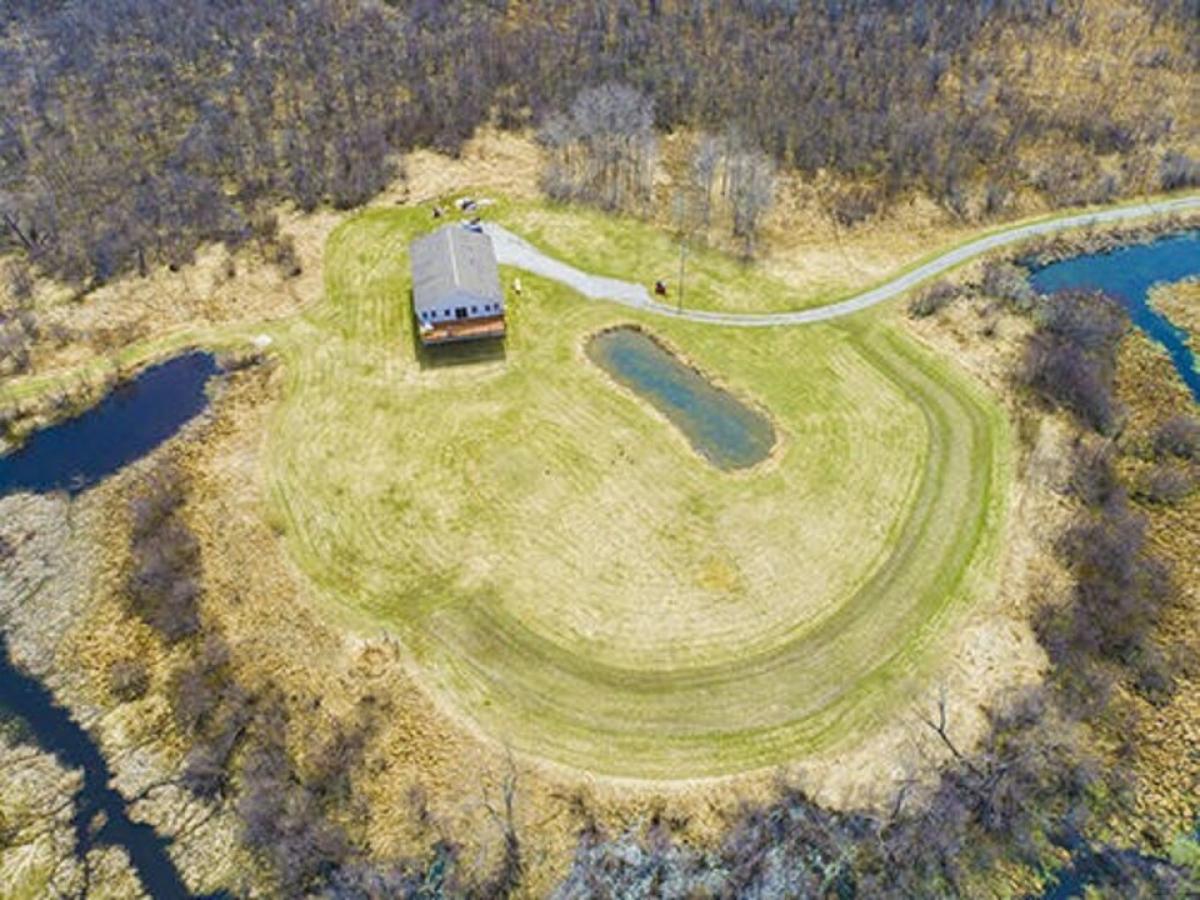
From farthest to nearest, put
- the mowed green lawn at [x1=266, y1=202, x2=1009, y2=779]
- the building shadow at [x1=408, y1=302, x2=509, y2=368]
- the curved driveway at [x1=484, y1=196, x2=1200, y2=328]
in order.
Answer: the curved driveway at [x1=484, y1=196, x2=1200, y2=328] → the building shadow at [x1=408, y1=302, x2=509, y2=368] → the mowed green lawn at [x1=266, y1=202, x2=1009, y2=779]

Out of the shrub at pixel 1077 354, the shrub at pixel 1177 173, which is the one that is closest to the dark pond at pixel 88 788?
the shrub at pixel 1077 354

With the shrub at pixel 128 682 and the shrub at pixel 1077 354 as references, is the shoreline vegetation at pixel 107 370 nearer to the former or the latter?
the shrub at pixel 1077 354

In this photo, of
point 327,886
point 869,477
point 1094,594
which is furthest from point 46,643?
point 1094,594

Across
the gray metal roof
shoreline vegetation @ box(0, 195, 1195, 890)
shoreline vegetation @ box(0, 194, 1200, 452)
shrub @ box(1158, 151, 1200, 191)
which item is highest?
the gray metal roof

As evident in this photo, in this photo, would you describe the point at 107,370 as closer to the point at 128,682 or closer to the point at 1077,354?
the point at 128,682

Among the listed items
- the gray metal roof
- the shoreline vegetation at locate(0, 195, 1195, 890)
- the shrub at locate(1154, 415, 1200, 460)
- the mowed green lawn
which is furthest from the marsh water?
the shrub at locate(1154, 415, 1200, 460)

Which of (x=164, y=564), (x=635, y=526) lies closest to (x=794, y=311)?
(x=635, y=526)

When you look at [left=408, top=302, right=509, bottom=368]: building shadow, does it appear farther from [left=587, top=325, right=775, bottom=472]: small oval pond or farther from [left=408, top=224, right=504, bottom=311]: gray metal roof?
[left=587, top=325, right=775, bottom=472]: small oval pond
